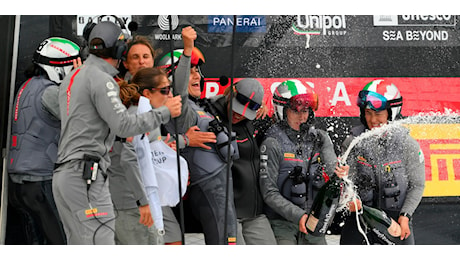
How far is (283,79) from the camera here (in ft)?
14.4

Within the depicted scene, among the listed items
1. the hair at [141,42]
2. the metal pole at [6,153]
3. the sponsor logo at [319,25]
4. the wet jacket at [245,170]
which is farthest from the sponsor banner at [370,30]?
the metal pole at [6,153]

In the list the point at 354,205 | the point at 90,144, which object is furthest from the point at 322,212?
the point at 90,144

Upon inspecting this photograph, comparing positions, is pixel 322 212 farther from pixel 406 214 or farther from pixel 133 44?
pixel 133 44

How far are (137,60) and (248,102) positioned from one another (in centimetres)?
75

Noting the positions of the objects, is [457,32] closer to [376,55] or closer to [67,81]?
[376,55]

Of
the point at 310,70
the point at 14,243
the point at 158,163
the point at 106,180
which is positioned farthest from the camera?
the point at 310,70

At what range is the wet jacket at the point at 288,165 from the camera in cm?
424

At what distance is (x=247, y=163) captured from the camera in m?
4.19

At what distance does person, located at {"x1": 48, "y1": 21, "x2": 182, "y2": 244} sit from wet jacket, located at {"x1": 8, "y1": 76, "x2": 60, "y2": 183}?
65 centimetres

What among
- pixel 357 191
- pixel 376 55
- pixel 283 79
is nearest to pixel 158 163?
pixel 283 79

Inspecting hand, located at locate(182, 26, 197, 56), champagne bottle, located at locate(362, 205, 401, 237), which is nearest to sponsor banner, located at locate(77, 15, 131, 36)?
hand, located at locate(182, 26, 197, 56)

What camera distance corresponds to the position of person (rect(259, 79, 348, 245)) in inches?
167

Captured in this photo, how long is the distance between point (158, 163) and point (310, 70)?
1296 millimetres

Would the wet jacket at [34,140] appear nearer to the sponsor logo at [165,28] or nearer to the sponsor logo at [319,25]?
the sponsor logo at [165,28]
